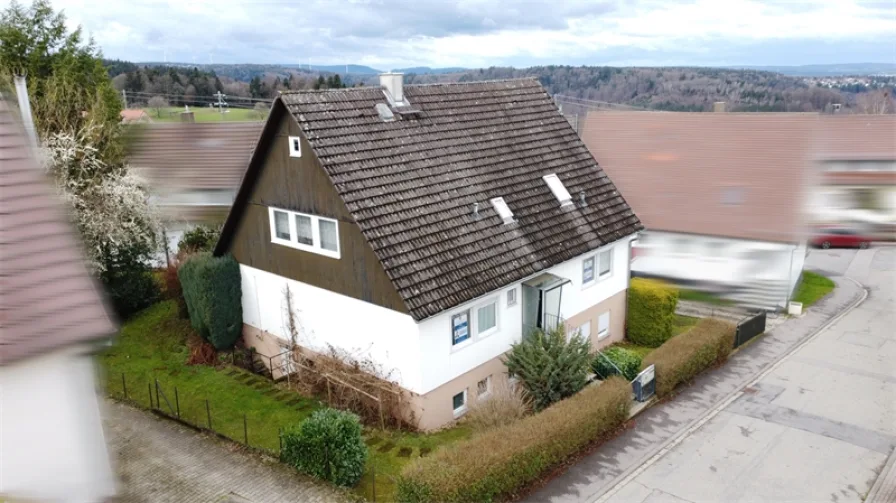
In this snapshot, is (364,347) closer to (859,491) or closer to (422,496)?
(422,496)

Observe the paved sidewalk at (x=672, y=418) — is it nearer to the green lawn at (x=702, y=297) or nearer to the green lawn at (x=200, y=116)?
the green lawn at (x=702, y=297)

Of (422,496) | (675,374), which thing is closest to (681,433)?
(675,374)

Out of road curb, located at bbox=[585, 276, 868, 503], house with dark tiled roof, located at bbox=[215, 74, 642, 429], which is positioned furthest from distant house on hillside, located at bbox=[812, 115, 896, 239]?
house with dark tiled roof, located at bbox=[215, 74, 642, 429]

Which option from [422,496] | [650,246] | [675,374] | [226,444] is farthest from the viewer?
[650,246]

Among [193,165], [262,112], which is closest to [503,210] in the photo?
[193,165]

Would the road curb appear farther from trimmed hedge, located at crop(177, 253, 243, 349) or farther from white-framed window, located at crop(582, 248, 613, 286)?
trimmed hedge, located at crop(177, 253, 243, 349)

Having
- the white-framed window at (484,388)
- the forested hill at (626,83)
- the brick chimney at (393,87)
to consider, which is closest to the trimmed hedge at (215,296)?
the forested hill at (626,83)

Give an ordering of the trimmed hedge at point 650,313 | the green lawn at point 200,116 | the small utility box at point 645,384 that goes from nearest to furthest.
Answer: the small utility box at point 645,384 → the trimmed hedge at point 650,313 → the green lawn at point 200,116
